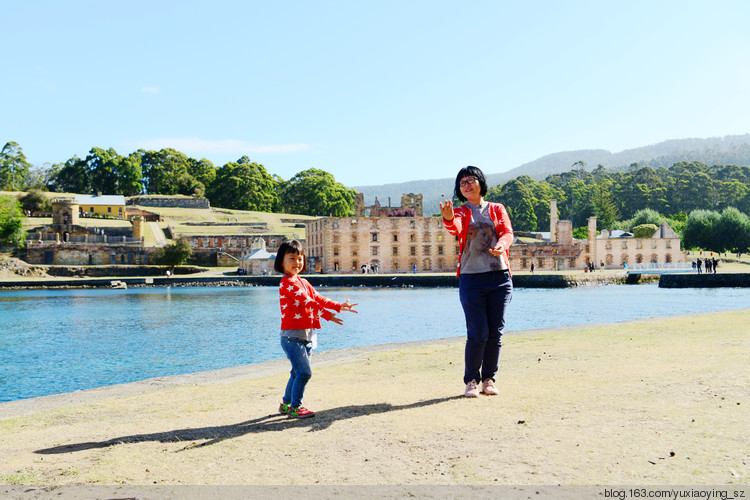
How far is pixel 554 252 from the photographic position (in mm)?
62938

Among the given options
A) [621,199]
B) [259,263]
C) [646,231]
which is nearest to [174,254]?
[259,263]

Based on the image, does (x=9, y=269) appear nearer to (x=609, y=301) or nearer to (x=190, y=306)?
(x=190, y=306)

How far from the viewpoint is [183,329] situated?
73.2 feet

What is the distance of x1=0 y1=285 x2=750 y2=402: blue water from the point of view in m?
13.7

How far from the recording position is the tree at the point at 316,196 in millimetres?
92062

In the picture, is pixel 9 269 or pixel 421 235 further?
pixel 421 235

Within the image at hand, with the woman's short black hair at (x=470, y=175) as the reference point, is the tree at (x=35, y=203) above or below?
above

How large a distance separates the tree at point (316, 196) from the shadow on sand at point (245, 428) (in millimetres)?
86739

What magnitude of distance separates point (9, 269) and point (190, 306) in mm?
Result: 35536

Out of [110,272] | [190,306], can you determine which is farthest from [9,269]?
[190,306]

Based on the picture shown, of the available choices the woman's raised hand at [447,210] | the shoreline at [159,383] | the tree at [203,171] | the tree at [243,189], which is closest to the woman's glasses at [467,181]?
the woman's raised hand at [447,210]

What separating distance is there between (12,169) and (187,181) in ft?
97.5

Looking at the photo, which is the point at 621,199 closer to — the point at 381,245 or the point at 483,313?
the point at 381,245

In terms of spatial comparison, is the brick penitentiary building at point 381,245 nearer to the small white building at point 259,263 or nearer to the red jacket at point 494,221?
the small white building at point 259,263
